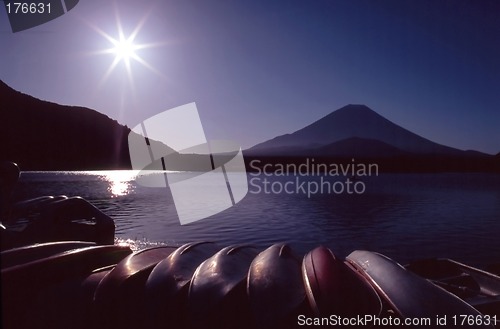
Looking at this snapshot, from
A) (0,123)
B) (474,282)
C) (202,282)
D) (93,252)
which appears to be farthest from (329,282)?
(0,123)

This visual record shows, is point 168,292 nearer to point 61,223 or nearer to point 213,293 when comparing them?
point 213,293

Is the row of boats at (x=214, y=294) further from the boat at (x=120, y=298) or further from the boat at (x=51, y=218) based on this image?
the boat at (x=51, y=218)

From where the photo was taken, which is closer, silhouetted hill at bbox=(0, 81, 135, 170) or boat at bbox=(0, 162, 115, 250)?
boat at bbox=(0, 162, 115, 250)

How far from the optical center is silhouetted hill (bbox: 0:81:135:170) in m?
148

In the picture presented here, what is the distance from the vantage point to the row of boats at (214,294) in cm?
470

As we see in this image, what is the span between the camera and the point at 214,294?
16.9 feet

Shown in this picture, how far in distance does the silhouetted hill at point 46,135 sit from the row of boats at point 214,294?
500 ft

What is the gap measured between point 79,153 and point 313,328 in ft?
662

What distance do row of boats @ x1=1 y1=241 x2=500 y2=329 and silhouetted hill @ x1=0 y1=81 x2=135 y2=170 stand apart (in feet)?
500

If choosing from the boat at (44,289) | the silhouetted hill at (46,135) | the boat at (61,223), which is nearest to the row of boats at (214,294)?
the boat at (44,289)

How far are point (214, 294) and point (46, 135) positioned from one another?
186 metres

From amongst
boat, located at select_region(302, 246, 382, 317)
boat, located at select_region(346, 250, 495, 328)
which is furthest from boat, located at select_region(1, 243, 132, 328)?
boat, located at select_region(346, 250, 495, 328)

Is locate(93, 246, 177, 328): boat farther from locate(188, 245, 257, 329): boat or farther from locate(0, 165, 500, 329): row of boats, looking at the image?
locate(188, 245, 257, 329): boat

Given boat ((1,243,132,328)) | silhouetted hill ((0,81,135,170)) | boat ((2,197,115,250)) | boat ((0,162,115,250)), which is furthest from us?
silhouetted hill ((0,81,135,170))
